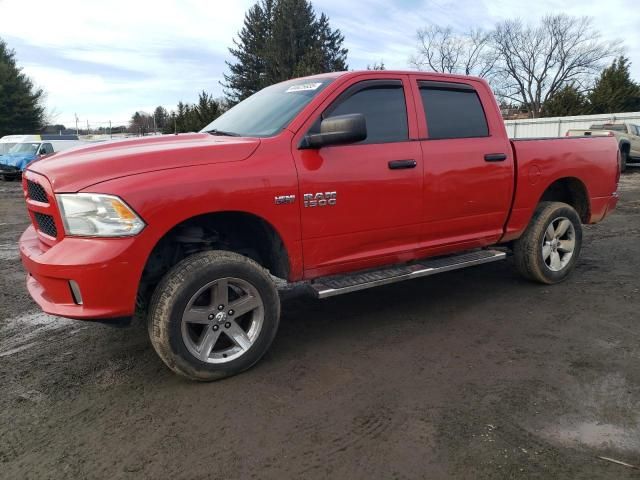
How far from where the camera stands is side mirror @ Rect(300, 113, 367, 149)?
10.7 ft

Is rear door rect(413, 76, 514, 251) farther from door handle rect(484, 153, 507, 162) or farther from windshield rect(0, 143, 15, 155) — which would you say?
windshield rect(0, 143, 15, 155)

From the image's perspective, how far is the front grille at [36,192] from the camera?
10.2ft

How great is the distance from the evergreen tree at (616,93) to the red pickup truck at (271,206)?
33429 millimetres

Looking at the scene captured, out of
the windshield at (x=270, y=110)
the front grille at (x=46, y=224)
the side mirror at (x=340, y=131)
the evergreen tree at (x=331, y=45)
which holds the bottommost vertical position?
the front grille at (x=46, y=224)

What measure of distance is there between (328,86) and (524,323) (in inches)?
97.3

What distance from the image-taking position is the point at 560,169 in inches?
196

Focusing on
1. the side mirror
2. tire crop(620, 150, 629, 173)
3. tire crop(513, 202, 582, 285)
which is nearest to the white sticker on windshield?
the side mirror

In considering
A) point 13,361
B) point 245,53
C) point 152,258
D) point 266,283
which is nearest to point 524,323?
point 266,283

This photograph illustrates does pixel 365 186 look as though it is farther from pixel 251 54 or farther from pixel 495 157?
pixel 251 54

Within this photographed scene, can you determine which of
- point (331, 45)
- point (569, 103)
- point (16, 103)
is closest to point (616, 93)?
point (569, 103)

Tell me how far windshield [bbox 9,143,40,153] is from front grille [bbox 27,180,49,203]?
69.0 feet

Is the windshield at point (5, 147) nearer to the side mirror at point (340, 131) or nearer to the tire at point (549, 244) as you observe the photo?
the side mirror at point (340, 131)

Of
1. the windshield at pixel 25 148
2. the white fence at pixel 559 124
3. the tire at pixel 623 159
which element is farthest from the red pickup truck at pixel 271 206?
the white fence at pixel 559 124

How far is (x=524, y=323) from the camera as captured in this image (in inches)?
163
